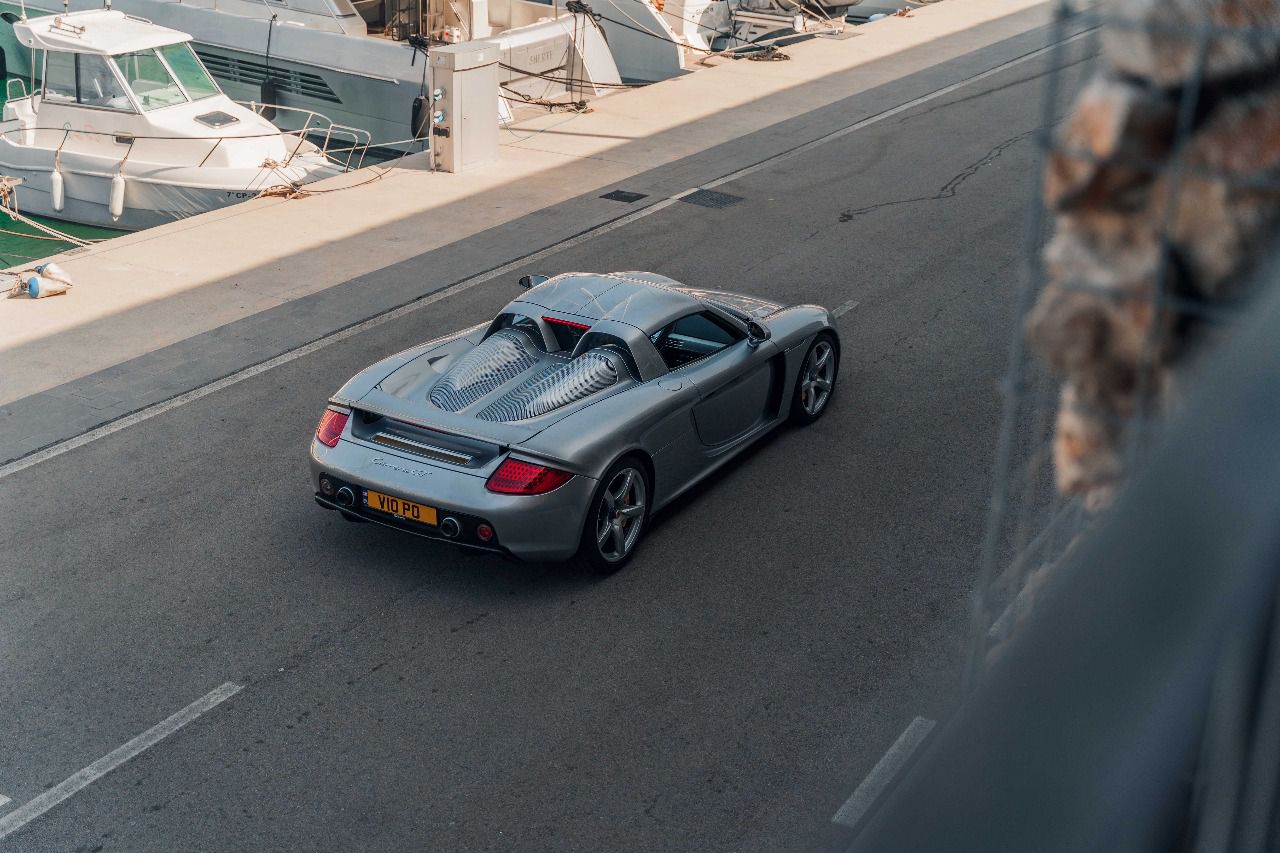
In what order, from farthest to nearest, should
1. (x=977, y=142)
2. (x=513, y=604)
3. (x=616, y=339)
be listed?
(x=977, y=142) < (x=616, y=339) < (x=513, y=604)

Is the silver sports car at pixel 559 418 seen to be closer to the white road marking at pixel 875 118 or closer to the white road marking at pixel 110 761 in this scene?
the white road marking at pixel 110 761

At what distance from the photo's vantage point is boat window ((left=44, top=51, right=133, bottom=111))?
1675 cm

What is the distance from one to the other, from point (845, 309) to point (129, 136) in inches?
376

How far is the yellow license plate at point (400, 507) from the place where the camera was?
23.4 feet

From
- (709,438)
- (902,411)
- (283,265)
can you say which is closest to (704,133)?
(283,265)

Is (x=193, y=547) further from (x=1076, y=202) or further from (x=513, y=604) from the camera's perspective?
(x=1076, y=202)

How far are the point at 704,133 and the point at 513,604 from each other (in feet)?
40.6

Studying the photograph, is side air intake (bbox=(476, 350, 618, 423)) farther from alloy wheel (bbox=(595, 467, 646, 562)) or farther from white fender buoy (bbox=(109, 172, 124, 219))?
white fender buoy (bbox=(109, 172, 124, 219))

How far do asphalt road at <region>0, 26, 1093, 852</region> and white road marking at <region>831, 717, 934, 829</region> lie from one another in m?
0.06

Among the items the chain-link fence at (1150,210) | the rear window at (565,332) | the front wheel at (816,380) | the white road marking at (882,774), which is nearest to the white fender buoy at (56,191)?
the rear window at (565,332)

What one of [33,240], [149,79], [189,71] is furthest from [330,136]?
[33,240]

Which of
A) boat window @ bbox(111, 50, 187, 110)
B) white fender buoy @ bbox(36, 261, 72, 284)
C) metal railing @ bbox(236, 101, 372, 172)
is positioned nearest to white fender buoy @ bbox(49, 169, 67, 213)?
boat window @ bbox(111, 50, 187, 110)

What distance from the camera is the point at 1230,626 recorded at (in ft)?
2.71

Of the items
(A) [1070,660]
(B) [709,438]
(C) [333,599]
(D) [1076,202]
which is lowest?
(C) [333,599]
